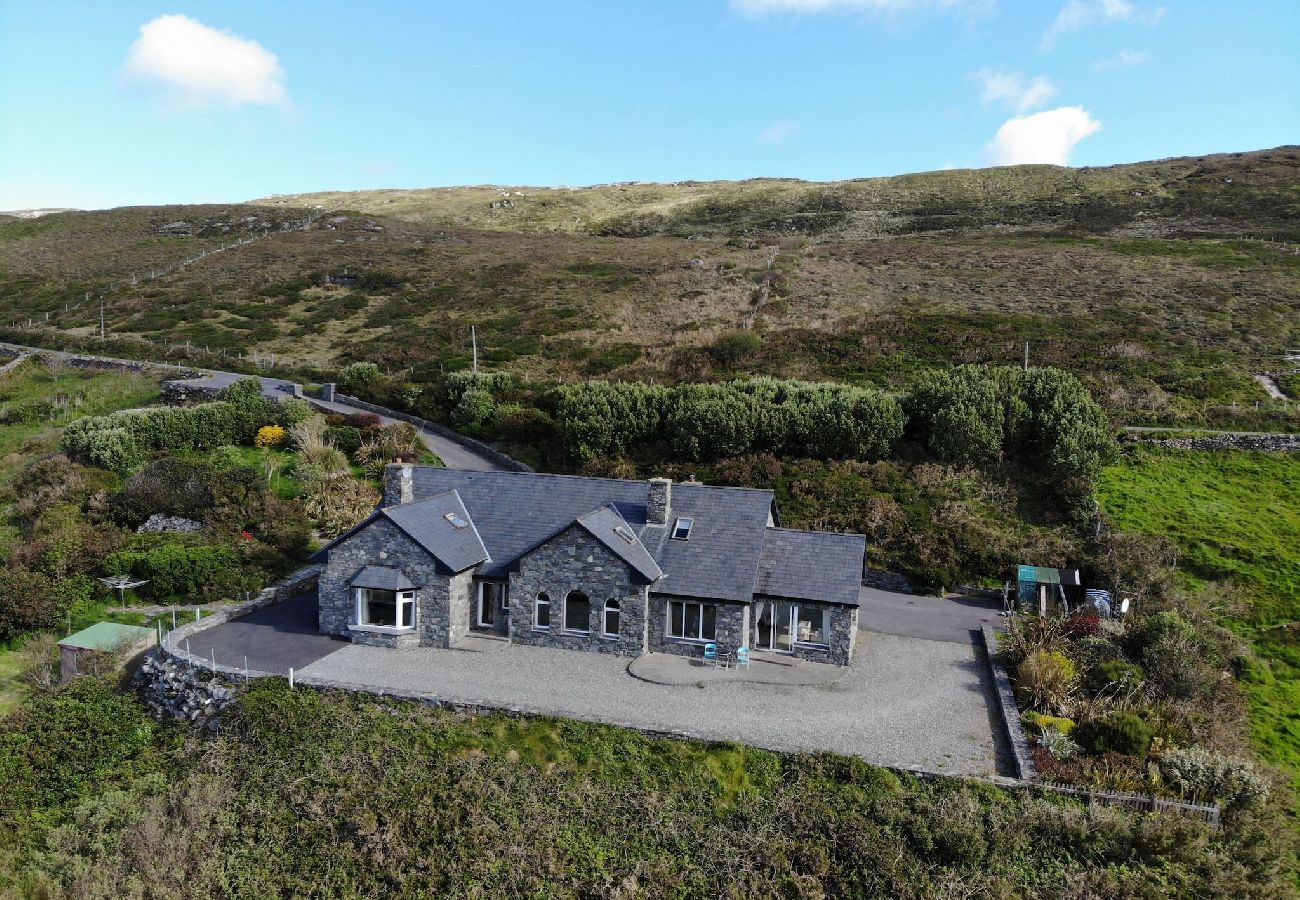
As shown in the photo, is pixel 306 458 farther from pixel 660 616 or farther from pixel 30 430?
pixel 660 616

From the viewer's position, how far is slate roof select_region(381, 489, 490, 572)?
876 inches

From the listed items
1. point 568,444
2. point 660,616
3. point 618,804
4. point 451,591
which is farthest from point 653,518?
point 568,444

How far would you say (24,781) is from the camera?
56.2 feet

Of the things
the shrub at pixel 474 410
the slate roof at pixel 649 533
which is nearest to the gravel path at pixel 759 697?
the slate roof at pixel 649 533

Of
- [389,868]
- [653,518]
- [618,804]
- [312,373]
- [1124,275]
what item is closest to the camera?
[389,868]

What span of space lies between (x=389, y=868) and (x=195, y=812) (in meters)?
4.41

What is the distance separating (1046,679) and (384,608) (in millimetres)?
17299

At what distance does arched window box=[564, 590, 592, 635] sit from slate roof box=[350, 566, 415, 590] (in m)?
4.37

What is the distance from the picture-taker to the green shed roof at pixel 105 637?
21.1 meters

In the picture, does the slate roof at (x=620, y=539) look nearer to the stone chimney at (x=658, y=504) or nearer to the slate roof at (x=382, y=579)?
the stone chimney at (x=658, y=504)

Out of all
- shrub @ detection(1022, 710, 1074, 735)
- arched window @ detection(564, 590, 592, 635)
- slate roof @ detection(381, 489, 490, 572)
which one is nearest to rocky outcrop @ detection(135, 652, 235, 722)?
slate roof @ detection(381, 489, 490, 572)

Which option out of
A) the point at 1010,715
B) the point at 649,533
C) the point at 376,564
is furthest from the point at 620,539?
the point at 1010,715

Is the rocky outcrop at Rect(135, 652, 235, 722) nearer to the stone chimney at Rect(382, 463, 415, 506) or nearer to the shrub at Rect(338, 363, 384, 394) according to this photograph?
the stone chimney at Rect(382, 463, 415, 506)

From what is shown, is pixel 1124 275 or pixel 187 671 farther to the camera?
pixel 1124 275
